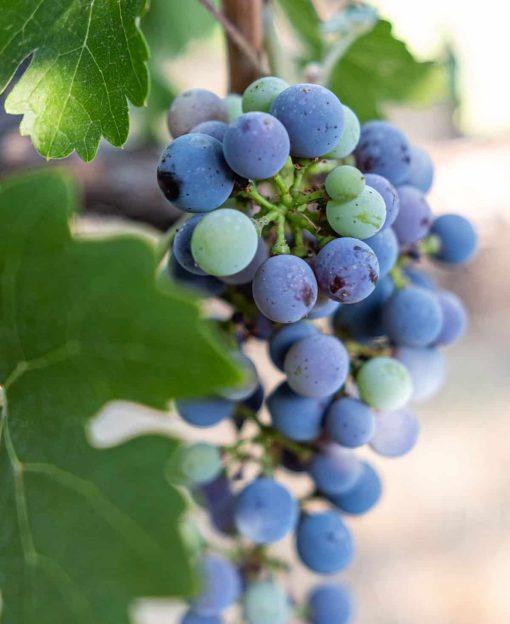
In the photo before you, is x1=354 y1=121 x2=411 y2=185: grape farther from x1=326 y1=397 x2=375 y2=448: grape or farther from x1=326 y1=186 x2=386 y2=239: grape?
x1=326 y1=397 x2=375 y2=448: grape

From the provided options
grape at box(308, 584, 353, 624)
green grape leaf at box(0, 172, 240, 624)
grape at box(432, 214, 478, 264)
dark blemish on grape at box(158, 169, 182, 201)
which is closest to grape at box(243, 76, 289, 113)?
dark blemish on grape at box(158, 169, 182, 201)

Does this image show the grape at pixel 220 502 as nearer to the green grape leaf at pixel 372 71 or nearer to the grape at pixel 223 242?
the grape at pixel 223 242

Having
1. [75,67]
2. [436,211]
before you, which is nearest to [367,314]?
[75,67]

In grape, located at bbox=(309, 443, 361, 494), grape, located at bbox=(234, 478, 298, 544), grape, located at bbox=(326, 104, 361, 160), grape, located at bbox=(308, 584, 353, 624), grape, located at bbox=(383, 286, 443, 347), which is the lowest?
grape, located at bbox=(308, 584, 353, 624)

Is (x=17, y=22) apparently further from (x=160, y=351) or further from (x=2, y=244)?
(x=160, y=351)

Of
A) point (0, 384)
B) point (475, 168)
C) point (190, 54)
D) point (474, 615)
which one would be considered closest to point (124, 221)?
point (190, 54)

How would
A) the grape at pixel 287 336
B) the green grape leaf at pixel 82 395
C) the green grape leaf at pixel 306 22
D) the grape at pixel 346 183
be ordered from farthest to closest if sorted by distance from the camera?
the green grape leaf at pixel 306 22 → the grape at pixel 287 336 → the grape at pixel 346 183 → the green grape leaf at pixel 82 395

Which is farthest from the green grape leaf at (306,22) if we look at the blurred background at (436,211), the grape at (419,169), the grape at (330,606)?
the grape at (330,606)
